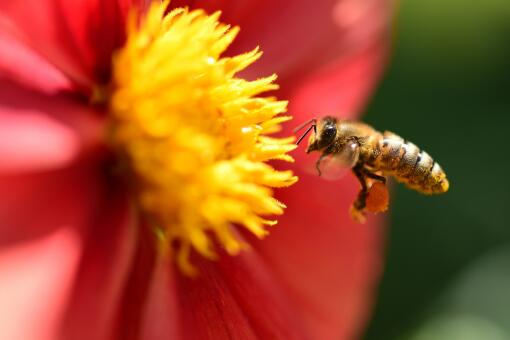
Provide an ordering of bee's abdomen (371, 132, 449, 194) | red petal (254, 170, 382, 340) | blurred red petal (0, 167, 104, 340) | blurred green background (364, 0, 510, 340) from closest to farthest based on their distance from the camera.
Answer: blurred red petal (0, 167, 104, 340) < bee's abdomen (371, 132, 449, 194) < red petal (254, 170, 382, 340) < blurred green background (364, 0, 510, 340)

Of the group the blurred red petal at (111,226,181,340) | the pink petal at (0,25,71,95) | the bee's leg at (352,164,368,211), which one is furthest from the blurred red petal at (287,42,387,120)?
the pink petal at (0,25,71,95)

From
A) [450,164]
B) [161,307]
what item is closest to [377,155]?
[161,307]

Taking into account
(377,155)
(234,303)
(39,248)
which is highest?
(39,248)

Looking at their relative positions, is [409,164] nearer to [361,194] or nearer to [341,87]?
[361,194]

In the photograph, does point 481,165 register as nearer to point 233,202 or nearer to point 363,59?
point 363,59

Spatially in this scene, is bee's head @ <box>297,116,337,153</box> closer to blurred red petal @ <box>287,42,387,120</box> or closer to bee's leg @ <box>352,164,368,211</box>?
bee's leg @ <box>352,164,368,211</box>

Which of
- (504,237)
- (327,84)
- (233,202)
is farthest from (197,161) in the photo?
(504,237)
